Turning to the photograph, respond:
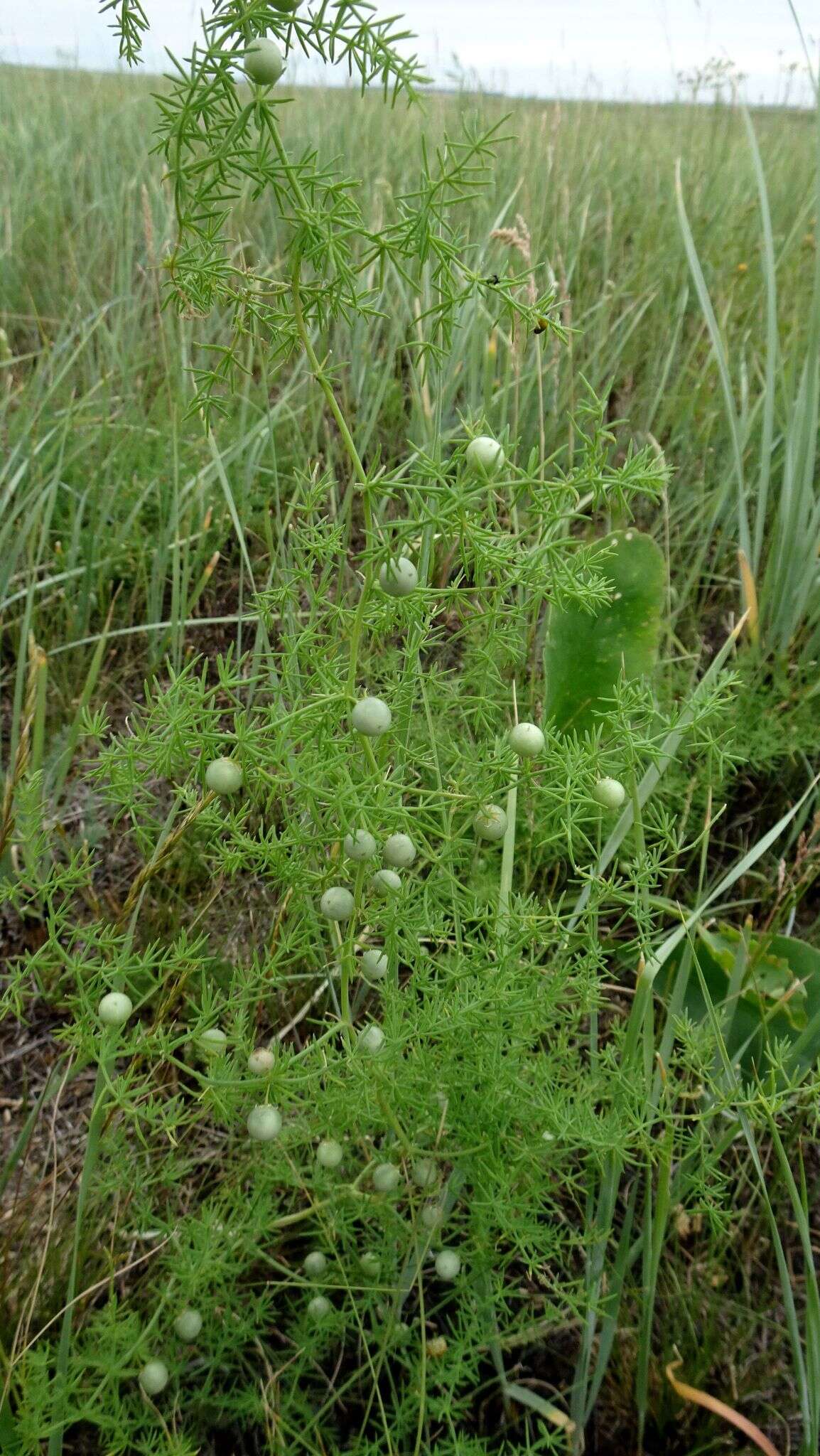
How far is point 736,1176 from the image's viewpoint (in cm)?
117

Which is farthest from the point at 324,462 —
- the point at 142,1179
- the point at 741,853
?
the point at 142,1179

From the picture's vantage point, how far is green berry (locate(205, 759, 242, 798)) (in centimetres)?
70

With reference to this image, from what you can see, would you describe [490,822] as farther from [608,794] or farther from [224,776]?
[224,776]

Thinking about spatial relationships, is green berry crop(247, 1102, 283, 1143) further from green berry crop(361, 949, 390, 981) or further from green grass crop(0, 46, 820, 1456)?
green berry crop(361, 949, 390, 981)

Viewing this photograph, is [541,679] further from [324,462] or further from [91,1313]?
[91,1313]

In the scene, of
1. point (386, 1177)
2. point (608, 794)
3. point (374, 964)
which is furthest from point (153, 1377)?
point (608, 794)

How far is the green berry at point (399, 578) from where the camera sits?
26.1 inches

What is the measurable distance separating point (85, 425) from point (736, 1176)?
156 centimetres

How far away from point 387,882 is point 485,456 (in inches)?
13.4

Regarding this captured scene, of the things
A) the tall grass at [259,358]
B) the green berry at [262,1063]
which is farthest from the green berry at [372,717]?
the tall grass at [259,358]

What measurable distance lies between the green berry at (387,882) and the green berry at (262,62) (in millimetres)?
524

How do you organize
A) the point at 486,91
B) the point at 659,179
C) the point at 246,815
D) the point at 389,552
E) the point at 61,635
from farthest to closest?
the point at 486,91, the point at 659,179, the point at 61,635, the point at 246,815, the point at 389,552

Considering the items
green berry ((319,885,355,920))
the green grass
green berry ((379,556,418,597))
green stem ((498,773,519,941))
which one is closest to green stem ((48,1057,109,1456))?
the green grass

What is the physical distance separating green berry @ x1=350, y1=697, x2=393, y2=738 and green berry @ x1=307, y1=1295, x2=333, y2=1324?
1.92 ft
